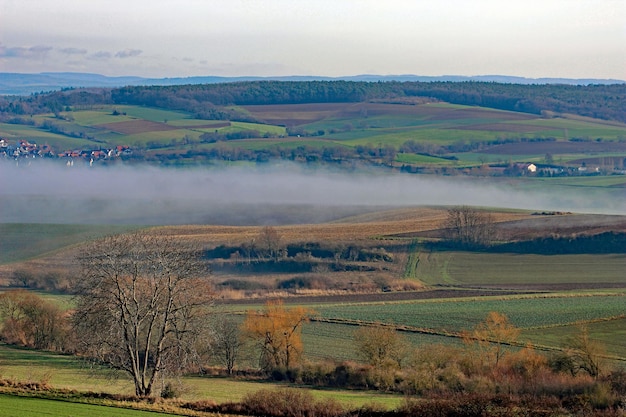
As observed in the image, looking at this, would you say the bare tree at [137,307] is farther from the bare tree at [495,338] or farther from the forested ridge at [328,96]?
the forested ridge at [328,96]

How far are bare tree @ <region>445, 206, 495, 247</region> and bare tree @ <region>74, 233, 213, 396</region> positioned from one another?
37184 mm

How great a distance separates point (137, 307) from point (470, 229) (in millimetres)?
40538

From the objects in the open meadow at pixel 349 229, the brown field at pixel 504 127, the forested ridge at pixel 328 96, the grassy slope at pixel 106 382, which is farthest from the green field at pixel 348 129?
the grassy slope at pixel 106 382

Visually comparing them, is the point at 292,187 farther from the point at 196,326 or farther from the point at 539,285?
the point at 196,326

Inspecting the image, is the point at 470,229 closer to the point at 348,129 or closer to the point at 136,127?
the point at 348,129

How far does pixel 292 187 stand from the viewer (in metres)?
91.3

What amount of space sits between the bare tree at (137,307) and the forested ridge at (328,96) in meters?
114

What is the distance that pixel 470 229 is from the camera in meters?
62.6

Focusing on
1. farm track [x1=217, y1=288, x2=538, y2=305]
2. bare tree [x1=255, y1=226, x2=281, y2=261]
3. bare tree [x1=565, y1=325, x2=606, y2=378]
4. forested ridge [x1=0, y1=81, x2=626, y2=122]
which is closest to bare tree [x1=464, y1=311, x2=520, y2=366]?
bare tree [x1=565, y1=325, x2=606, y2=378]

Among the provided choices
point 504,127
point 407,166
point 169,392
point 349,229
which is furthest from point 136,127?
point 169,392

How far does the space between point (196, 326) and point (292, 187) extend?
65165mm

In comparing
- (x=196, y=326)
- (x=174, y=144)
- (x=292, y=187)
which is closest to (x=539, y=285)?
(x=196, y=326)

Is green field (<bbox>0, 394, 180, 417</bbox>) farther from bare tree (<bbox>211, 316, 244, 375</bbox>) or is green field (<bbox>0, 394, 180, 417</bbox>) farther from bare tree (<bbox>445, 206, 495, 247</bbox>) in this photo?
bare tree (<bbox>445, 206, 495, 247</bbox>)

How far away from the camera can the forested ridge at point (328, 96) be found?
142125mm
